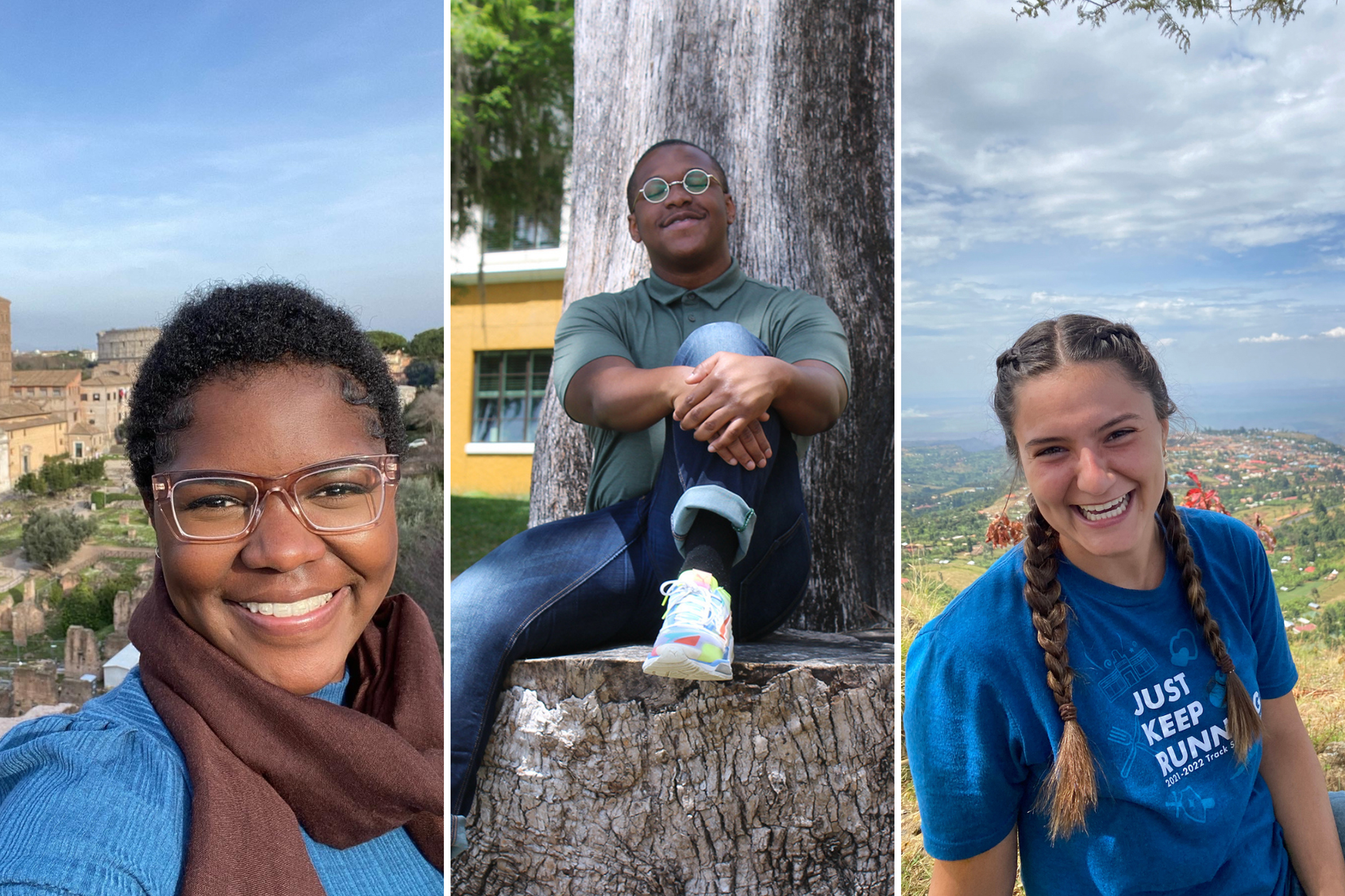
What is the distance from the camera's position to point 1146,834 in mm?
1736

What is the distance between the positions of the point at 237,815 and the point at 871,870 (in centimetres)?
137

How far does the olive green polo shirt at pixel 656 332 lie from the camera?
208 centimetres

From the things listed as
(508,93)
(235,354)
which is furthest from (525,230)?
(235,354)

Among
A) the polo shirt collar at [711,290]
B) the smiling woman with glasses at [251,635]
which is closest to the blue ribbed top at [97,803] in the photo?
the smiling woman with glasses at [251,635]

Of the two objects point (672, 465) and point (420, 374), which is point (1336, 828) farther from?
point (420, 374)

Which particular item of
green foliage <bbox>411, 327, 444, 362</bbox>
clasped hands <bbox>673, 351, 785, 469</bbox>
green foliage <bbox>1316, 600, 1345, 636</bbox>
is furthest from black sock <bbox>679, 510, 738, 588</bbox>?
green foliage <bbox>1316, 600, 1345, 636</bbox>

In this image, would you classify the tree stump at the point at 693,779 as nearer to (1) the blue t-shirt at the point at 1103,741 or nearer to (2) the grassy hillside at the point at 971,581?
(1) the blue t-shirt at the point at 1103,741

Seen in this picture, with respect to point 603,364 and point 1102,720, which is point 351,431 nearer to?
point 603,364

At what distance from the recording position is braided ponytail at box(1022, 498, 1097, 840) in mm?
1706

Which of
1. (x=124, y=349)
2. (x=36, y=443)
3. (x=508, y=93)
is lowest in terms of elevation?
(x=36, y=443)

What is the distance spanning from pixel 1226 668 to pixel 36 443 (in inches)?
103

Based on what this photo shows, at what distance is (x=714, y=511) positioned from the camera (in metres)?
1.87

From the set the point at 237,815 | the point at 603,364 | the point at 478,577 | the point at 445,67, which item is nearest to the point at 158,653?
the point at 237,815

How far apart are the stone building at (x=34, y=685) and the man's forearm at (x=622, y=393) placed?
1357 mm
